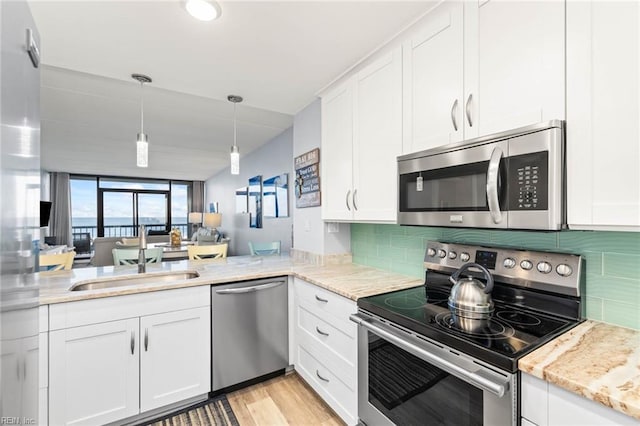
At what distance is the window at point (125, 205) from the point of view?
855 centimetres

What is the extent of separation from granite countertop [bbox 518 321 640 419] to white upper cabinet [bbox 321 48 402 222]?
94 centimetres

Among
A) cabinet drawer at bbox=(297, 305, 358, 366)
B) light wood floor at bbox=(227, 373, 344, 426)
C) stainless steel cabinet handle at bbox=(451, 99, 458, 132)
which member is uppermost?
stainless steel cabinet handle at bbox=(451, 99, 458, 132)

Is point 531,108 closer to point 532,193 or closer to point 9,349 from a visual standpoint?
point 532,193

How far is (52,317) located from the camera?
1.52 m

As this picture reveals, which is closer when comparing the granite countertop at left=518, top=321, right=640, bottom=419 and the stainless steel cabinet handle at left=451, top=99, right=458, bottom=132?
the granite countertop at left=518, top=321, right=640, bottom=419

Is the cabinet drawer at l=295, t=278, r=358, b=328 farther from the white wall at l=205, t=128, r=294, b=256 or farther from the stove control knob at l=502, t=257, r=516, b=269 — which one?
the white wall at l=205, t=128, r=294, b=256

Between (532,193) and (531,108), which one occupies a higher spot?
(531,108)

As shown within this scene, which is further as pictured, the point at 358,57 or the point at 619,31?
the point at 358,57

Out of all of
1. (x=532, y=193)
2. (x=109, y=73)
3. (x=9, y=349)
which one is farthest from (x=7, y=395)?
(x=109, y=73)

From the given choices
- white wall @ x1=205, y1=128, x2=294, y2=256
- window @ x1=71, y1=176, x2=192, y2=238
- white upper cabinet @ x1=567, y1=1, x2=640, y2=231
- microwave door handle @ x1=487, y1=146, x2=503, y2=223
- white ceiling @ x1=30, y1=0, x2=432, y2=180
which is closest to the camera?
white upper cabinet @ x1=567, y1=1, x2=640, y2=231

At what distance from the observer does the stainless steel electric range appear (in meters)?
0.94

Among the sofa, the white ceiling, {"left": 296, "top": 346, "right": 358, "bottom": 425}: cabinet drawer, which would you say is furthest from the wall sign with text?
the sofa

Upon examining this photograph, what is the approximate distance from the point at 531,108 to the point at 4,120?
5.06 feet

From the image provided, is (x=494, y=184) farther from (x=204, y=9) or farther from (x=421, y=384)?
(x=204, y=9)
